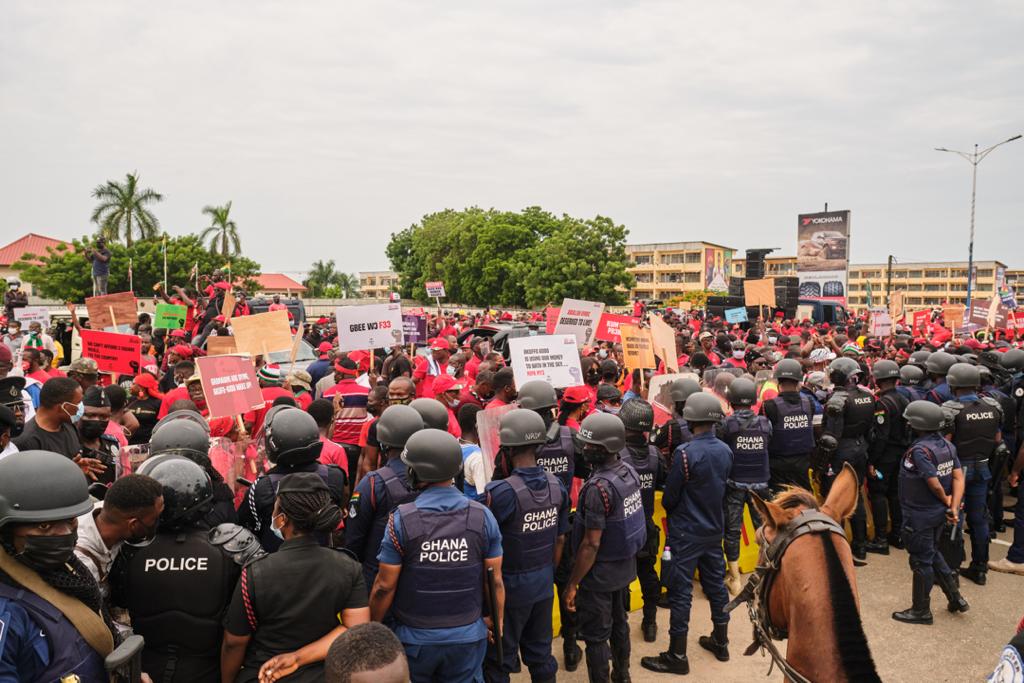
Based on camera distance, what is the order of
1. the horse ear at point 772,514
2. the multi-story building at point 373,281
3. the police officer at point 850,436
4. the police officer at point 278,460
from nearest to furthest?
the horse ear at point 772,514, the police officer at point 278,460, the police officer at point 850,436, the multi-story building at point 373,281

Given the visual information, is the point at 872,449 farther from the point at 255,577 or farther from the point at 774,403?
the point at 255,577

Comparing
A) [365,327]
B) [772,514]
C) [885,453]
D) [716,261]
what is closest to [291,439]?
[772,514]

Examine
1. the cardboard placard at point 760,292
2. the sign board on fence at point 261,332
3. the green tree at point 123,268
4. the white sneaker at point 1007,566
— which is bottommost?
the white sneaker at point 1007,566

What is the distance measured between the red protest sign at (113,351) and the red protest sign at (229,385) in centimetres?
232

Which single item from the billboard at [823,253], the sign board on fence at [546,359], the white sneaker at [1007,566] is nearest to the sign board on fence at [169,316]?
the sign board on fence at [546,359]

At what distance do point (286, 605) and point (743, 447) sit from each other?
4787 mm

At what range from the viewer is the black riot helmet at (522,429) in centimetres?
450

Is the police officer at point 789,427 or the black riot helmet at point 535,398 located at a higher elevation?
the black riot helmet at point 535,398

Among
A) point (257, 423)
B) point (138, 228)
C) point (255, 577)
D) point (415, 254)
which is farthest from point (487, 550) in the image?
point (415, 254)

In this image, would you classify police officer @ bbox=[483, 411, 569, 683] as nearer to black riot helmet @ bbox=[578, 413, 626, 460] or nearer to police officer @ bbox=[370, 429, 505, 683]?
black riot helmet @ bbox=[578, 413, 626, 460]

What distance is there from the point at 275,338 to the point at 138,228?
2124 inches

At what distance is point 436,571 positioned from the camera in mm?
3625

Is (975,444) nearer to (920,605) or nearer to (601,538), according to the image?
(920,605)

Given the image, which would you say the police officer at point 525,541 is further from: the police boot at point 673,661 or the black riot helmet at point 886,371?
the black riot helmet at point 886,371
